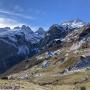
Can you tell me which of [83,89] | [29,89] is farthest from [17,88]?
[83,89]

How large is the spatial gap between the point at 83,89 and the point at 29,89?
14.3m

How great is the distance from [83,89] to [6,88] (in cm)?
2080

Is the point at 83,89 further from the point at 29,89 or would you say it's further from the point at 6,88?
the point at 6,88

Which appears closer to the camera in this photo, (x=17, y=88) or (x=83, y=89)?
(x=17, y=88)

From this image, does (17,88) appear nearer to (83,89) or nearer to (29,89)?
(29,89)

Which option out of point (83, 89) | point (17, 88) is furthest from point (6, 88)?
point (83, 89)

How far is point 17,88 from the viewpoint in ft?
218

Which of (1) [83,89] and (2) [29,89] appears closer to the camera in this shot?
(2) [29,89]

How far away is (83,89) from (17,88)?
57.3 feet

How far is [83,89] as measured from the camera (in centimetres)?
7525

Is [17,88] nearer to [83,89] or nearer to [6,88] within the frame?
[6,88]

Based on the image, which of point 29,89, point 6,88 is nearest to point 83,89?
point 29,89

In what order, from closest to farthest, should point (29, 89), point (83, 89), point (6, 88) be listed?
point (6, 88) → point (29, 89) → point (83, 89)

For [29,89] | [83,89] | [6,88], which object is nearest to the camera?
[6,88]
